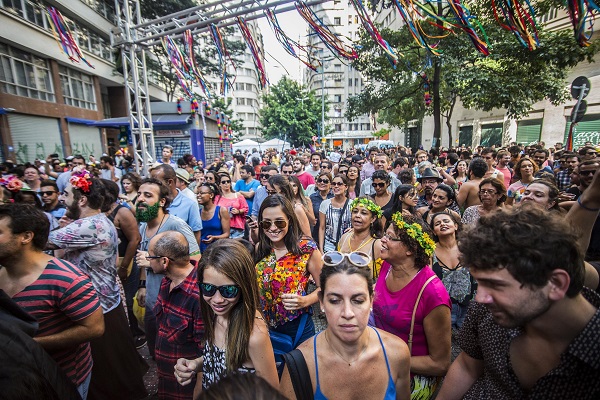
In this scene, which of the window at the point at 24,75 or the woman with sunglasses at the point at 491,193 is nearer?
the woman with sunglasses at the point at 491,193

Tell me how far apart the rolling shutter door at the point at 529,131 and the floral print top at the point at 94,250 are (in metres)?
26.9

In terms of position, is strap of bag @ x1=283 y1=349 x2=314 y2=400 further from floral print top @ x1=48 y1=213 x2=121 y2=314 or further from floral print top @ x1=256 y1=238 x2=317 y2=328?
floral print top @ x1=48 y1=213 x2=121 y2=314

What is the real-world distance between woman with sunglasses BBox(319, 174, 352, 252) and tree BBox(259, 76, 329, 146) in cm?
3009

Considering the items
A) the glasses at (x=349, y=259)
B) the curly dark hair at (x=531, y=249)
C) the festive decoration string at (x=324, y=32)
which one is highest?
the festive decoration string at (x=324, y=32)

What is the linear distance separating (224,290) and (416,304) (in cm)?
128

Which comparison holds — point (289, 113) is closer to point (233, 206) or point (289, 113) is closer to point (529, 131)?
point (529, 131)

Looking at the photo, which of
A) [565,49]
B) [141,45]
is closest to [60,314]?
[141,45]

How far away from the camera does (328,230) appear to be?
187 inches

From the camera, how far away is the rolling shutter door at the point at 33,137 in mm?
12922

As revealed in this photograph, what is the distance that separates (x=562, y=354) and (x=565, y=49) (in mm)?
12198

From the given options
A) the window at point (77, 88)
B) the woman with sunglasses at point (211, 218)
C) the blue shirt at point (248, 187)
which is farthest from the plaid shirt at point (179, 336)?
the window at point (77, 88)

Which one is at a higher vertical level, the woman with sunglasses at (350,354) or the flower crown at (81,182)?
the flower crown at (81,182)

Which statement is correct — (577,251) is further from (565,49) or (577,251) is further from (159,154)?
(159,154)

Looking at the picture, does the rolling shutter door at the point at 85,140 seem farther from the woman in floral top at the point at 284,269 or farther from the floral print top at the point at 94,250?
the woman in floral top at the point at 284,269
